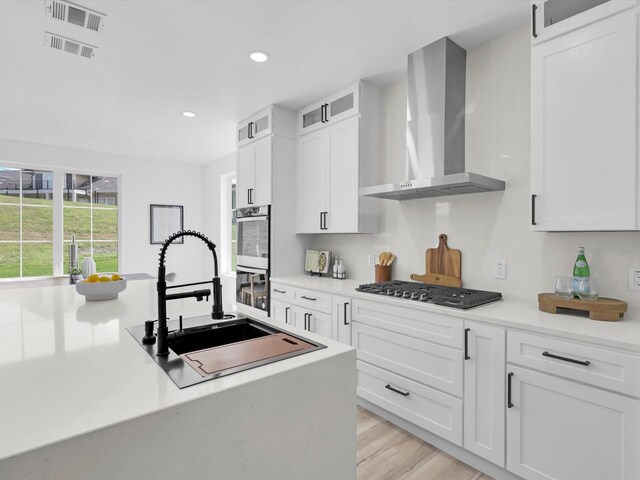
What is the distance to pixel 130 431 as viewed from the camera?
0.73 meters

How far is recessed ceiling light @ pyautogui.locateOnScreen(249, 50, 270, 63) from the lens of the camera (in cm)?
250

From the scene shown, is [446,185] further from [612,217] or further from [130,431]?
[130,431]

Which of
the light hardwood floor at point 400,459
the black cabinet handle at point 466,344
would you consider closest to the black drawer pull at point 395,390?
the light hardwood floor at point 400,459

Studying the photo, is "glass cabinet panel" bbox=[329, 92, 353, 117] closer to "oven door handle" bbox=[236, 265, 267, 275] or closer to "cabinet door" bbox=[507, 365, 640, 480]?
"oven door handle" bbox=[236, 265, 267, 275]

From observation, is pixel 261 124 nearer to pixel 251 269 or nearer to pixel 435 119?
pixel 251 269

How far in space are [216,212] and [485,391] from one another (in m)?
4.88

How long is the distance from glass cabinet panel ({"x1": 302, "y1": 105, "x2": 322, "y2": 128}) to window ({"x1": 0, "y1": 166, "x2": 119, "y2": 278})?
3.52m

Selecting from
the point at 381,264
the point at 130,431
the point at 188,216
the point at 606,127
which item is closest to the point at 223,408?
the point at 130,431

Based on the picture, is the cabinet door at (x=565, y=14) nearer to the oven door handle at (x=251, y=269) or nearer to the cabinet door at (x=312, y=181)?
the cabinet door at (x=312, y=181)

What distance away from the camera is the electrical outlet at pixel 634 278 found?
179cm

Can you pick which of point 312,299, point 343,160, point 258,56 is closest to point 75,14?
point 258,56

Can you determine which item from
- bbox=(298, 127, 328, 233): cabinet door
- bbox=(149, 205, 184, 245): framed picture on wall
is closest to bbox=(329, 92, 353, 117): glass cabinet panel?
bbox=(298, 127, 328, 233): cabinet door

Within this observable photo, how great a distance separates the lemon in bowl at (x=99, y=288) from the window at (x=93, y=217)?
3.55 meters

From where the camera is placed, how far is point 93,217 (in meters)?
5.20
